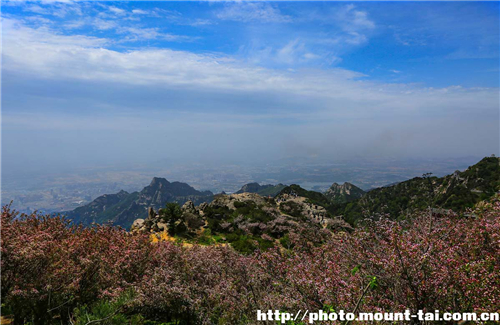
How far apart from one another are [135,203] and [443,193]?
396 ft

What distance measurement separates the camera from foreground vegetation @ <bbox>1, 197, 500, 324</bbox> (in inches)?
179

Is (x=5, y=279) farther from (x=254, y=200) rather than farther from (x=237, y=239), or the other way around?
(x=254, y=200)

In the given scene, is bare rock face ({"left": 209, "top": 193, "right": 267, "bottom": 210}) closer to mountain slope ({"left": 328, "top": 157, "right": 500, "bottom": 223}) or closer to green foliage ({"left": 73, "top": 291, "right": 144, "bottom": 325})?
mountain slope ({"left": 328, "top": 157, "right": 500, "bottom": 223})

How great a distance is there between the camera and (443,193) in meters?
39.2

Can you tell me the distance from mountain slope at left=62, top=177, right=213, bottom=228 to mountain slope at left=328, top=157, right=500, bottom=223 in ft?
253

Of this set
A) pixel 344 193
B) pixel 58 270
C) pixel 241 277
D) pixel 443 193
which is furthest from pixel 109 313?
pixel 344 193

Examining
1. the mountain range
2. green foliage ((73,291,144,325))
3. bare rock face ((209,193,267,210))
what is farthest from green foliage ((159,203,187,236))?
green foliage ((73,291,144,325))

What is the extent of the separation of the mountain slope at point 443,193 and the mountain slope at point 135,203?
3033 inches

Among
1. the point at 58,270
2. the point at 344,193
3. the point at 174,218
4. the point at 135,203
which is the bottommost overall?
the point at 135,203

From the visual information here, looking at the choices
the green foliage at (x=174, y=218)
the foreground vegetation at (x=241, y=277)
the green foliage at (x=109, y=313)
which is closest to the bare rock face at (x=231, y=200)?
the green foliage at (x=174, y=218)

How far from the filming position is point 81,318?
5.82 meters

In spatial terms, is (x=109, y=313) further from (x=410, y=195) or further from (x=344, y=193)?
(x=344, y=193)

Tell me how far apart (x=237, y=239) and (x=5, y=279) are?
15481 millimetres

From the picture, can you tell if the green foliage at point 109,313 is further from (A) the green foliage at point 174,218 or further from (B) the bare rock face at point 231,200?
(B) the bare rock face at point 231,200
